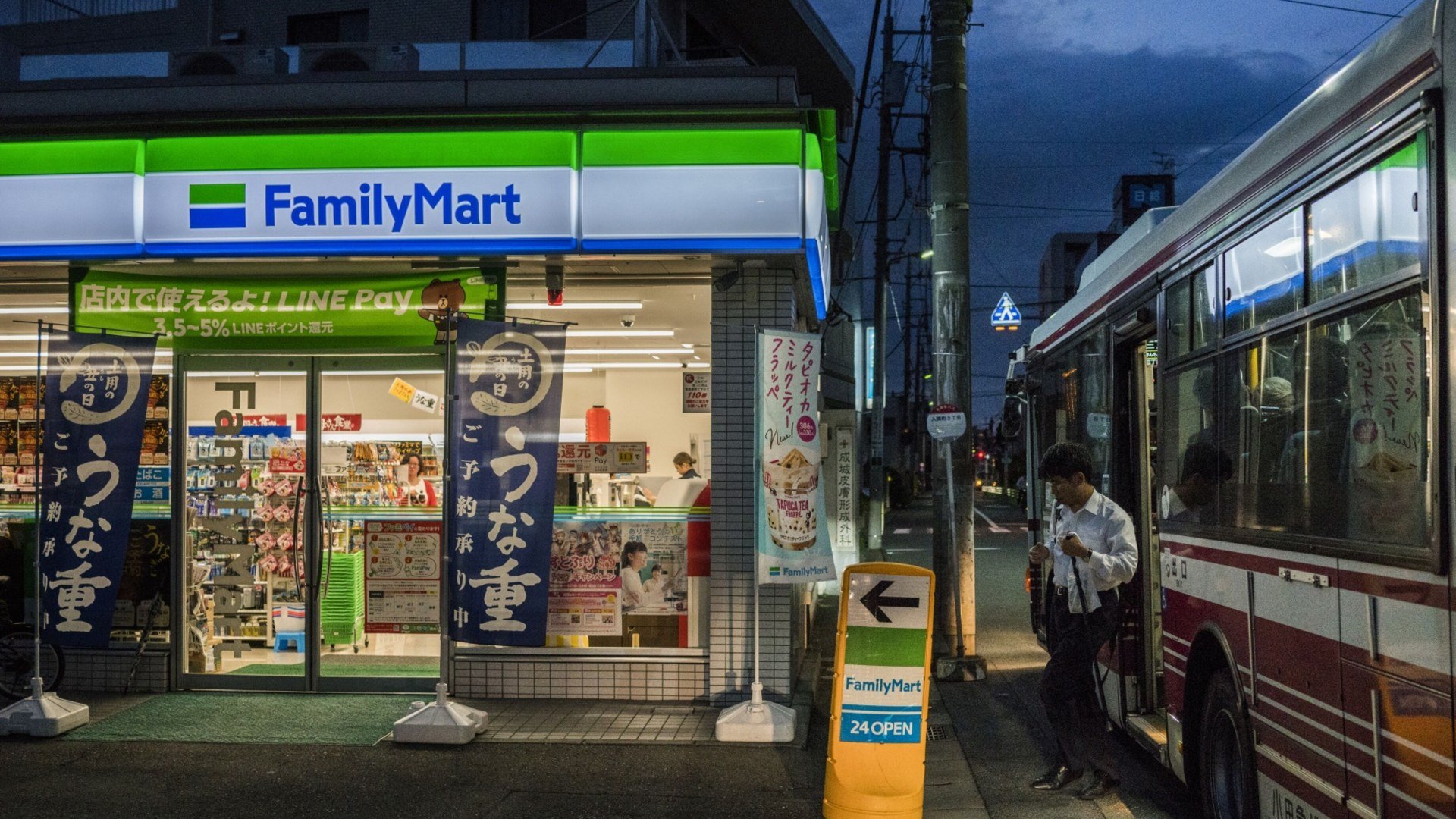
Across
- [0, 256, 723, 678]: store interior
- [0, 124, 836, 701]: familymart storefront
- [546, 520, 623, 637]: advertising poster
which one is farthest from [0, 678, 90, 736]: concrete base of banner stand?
[546, 520, 623, 637]: advertising poster

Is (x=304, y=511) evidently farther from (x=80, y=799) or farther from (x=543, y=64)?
(x=543, y=64)

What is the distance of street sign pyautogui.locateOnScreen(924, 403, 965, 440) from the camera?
10.8m

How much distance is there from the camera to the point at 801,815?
6.59 metres

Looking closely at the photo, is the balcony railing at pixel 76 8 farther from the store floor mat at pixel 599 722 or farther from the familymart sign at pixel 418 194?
the store floor mat at pixel 599 722

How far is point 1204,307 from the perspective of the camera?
5.96 meters

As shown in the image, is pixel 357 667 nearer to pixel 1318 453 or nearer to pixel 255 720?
pixel 255 720

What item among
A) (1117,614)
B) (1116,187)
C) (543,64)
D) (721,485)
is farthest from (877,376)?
(1116,187)

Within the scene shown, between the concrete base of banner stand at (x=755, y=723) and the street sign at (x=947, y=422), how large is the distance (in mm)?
3532

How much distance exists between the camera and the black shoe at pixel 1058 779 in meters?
6.97

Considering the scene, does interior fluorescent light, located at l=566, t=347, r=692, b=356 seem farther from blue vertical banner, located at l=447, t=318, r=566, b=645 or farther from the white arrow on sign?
the white arrow on sign

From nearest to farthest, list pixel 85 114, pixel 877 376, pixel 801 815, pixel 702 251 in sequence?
1. pixel 801 815
2. pixel 702 251
3. pixel 85 114
4. pixel 877 376

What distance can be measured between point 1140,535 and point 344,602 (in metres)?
5.98

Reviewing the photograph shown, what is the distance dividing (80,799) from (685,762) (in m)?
3.50

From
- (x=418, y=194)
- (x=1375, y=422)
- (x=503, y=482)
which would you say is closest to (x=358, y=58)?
(x=418, y=194)
